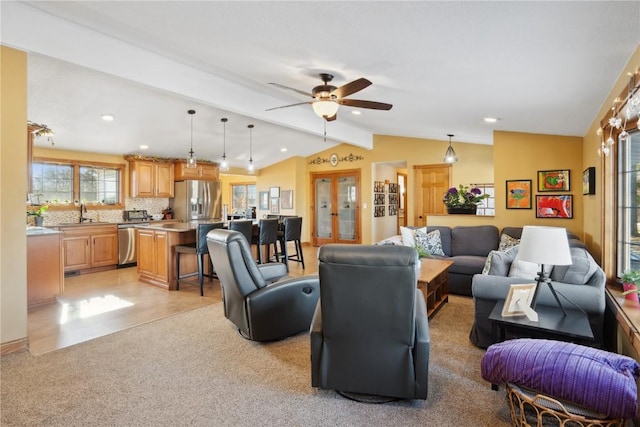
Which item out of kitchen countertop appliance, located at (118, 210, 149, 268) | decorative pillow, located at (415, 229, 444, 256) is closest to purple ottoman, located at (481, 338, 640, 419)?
decorative pillow, located at (415, 229, 444, 256)

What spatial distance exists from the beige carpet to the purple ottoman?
1.21ft

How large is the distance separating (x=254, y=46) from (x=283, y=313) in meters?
2.29

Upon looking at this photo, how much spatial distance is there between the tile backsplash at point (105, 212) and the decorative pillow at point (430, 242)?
5.47 meters

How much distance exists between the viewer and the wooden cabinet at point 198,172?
7445 mm

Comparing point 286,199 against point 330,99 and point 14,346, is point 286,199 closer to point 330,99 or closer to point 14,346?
point 330,99

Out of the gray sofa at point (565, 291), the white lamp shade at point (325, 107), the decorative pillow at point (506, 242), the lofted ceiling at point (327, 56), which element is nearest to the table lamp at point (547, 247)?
the gray sofa at point (565, 291)

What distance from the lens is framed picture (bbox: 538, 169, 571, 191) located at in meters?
4.89

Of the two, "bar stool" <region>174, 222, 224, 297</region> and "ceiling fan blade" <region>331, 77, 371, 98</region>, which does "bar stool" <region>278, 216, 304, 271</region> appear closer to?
"bar stool" <region>174, 222, 224, 297</region>

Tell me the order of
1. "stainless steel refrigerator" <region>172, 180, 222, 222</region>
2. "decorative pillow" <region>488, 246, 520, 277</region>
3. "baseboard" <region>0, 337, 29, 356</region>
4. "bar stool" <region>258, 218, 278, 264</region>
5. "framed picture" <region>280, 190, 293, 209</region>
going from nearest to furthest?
"baseboard" <region>0, 337, 29, 356</region>, "decorative pillow" <region>488, 246, 520, 277</region>, "bar stool" <region>258, 218, 278, 264</region>, "stainless steel refrigerator" <region>172, 180, 222, 222</region>, "framed picture" <region>280, 190, 293, 209</region>

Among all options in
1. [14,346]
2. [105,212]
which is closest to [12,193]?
[14,346]

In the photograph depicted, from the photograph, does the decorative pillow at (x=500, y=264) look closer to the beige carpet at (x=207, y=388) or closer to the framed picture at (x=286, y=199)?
the beige carpet at (x=207, y=388)

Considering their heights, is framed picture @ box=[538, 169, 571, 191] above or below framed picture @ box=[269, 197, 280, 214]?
above

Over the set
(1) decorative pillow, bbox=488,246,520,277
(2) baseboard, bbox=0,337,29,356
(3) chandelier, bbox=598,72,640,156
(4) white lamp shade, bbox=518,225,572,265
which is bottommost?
(2) baseboard, bbox=0,337,29,356

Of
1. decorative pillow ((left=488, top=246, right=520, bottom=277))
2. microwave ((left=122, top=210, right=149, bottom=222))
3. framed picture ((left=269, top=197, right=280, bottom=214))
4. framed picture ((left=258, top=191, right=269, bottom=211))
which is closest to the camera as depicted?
decorative pillow ((left=488, top=246, right=520, bottom=277))
